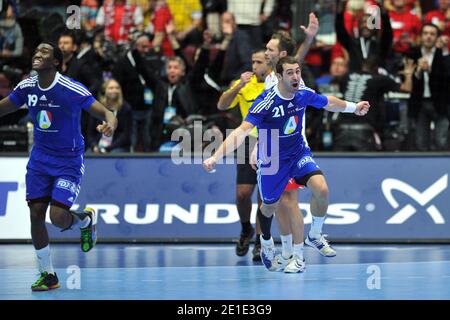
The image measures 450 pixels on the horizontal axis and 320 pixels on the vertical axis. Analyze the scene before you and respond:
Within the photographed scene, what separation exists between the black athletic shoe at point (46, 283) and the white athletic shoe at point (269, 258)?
256 centimetres

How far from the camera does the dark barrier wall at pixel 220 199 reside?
14.3 metres

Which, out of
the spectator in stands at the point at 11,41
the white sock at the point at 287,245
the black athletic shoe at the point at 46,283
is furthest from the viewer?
the spectator in stands at the point at 11,41

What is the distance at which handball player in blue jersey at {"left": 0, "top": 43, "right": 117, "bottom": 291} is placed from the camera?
1054cm

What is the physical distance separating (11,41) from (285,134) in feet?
23.4

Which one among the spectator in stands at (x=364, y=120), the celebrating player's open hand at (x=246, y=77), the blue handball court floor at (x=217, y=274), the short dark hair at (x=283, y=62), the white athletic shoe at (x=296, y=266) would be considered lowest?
the blue handball court floor at (x=217, y=274)

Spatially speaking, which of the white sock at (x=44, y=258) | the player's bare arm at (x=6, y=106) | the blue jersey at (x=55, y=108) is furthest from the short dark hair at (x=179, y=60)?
the white sock at (x=44, y=258)

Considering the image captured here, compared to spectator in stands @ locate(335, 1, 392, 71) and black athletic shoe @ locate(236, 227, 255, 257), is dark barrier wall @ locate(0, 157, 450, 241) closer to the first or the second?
black athletic shoe @ locate(236, 227, 255, 257)

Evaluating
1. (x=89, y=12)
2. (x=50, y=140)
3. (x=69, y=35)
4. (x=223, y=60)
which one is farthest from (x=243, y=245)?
(x=89, y=12)

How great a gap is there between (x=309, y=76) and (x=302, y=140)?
13.0ft

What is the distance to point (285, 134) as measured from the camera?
1127cm

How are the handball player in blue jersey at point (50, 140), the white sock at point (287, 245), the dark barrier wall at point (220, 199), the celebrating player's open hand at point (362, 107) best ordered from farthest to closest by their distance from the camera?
the dark barrier wall at point (220, 199) < the white sock at point (287, 245) < the celebrating player's open hand at point (362, 107) < the handball player in blue jersey at point (50, 140)

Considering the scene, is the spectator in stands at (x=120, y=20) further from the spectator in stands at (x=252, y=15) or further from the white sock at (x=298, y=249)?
the white sock at (x=298, y=249)

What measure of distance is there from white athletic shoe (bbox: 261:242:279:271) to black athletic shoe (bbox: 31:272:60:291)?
101 inches

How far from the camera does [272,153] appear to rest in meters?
11.3
